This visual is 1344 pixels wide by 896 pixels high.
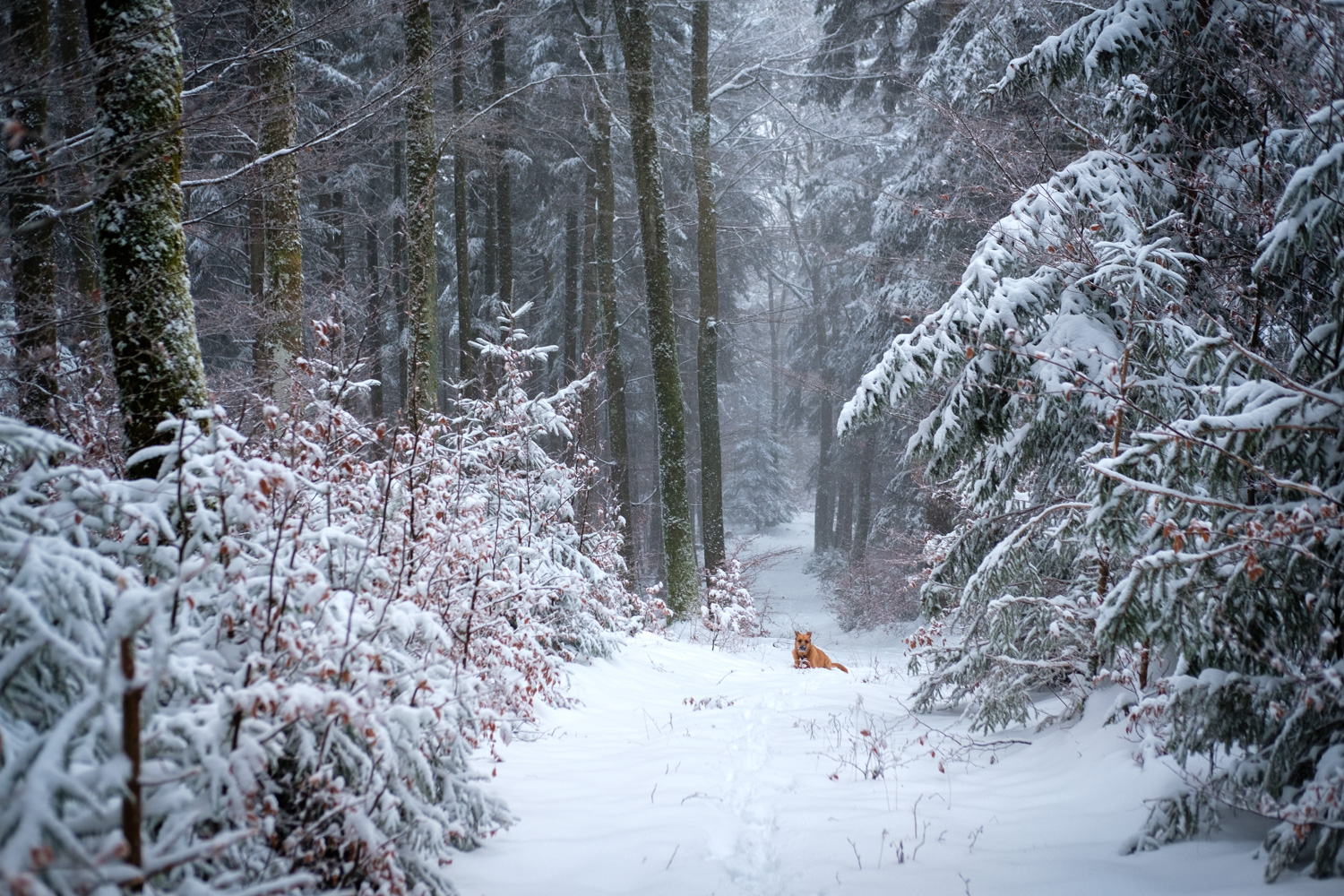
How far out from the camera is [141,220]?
3.46 m

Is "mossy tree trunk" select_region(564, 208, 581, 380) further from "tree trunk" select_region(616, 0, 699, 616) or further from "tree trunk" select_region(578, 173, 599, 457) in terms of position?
"tree trunk" select_region(616, 0, 699, 616)

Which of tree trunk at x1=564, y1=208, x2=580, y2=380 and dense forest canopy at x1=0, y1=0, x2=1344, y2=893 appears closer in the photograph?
dense forest canopy at x1=0, y1=0, x2=1344, y2=893

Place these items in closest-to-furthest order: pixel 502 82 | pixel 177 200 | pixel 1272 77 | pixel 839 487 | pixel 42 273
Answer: pixel 177 200
pixel 1272 77
pixel 42 273
pixel 502 82
pixel 839 487

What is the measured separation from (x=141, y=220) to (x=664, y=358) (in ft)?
23.2

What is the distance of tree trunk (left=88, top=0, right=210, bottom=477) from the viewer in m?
3.37

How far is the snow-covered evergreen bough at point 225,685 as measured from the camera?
1.65 meters

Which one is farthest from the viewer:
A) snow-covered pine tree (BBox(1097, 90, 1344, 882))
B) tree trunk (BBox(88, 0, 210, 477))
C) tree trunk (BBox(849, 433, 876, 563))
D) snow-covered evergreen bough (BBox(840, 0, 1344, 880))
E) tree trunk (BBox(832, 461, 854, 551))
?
tree trunk (BBox(832, 461, 854, 551))

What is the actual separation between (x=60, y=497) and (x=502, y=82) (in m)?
12.8

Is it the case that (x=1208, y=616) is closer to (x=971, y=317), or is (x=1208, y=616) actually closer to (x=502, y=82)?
(x=971, y=317)

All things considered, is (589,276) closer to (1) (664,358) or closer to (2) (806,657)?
(1) (664,358)

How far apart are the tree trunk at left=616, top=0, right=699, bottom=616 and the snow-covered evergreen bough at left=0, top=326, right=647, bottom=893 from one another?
6239mm

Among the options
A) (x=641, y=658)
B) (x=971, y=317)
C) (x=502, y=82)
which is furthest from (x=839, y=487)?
(x=971, y=317)

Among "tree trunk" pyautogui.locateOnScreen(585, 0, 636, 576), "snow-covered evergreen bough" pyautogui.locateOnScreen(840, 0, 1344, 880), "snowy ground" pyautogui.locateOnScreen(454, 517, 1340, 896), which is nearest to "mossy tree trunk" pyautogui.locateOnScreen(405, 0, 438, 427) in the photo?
"tree trunk" pyautogui.locateOnScreen(585, 0, 636, 576)

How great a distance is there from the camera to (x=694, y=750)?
4.71 metres
